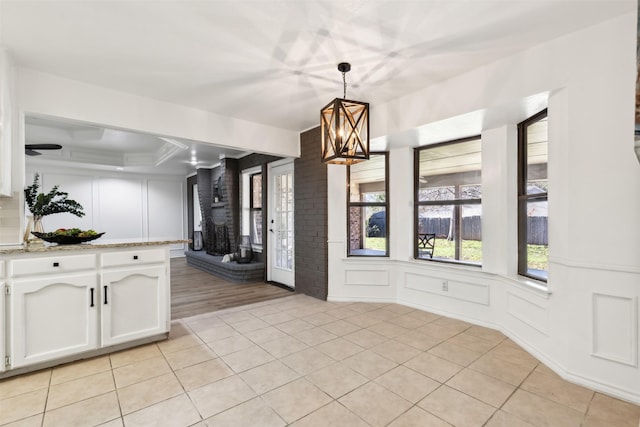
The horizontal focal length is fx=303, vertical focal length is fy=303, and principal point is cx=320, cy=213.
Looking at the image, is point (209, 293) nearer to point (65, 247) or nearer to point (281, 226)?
point (281, 226)

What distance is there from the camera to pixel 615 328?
2062mm

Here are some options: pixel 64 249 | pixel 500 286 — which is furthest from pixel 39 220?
pixel 500 286

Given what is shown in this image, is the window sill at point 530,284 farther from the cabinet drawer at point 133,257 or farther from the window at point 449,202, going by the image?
the cabinet drawer at point 133,257

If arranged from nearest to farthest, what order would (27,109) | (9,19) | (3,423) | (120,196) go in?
(3,423)
(9,19)
(27,109)
(120,196)

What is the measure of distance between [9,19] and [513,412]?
13.5ft

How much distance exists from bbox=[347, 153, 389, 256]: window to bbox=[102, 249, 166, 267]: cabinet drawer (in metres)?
2.42

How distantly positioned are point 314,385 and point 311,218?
2.66 meters

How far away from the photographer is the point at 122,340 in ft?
8.86

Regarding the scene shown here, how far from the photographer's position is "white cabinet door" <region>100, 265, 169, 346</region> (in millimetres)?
2635

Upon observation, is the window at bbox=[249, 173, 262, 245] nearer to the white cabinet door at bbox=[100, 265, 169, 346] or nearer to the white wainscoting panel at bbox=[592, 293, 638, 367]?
the white cabinet door at bbox=[100, 265, 169, 346]

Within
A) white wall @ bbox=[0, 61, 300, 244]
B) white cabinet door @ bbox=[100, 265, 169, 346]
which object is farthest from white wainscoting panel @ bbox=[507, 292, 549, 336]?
white wall @ bbox=[0, 61, 300, 244]

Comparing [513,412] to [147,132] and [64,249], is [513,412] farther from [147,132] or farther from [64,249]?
[147,132]

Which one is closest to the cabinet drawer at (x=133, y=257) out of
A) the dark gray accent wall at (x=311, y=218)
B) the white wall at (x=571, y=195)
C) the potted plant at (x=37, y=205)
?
the potted plant at (x=37, y=205)

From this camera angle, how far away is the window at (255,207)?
618 centimetres
